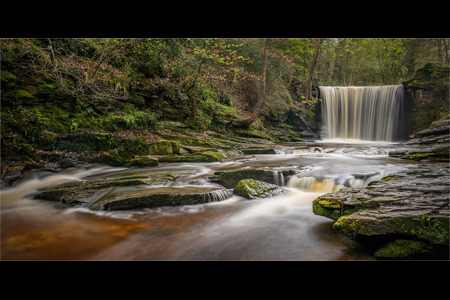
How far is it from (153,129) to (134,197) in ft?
19.5

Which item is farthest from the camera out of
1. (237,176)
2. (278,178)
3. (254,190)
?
(278,178)

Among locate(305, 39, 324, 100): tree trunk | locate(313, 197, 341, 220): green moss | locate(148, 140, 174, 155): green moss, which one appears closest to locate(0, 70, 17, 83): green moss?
locate(148, 140, 174, 155): green moss

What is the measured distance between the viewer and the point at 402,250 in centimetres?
260

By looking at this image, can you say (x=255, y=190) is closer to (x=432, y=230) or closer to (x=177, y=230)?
(x=177, y=230)

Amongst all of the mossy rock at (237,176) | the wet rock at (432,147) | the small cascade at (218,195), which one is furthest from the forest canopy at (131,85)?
the wet rock at (432,147)

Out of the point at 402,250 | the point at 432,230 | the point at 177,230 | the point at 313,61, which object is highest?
the point at 313,61

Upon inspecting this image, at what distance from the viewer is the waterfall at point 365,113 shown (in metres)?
17.0

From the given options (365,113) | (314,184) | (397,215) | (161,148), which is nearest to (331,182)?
(314,184)

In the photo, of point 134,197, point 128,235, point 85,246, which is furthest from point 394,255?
point 134,197

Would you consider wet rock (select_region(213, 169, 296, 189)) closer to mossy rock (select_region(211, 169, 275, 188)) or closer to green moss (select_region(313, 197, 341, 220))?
mossy rock (select_region(211, 169, 275, 188))

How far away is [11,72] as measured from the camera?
6.84 m

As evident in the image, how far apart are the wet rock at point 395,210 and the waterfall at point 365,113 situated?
50.7ft

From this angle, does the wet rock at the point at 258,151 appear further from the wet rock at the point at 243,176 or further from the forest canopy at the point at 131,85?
the wet rock at the point at 243,176

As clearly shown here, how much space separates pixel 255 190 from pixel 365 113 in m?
17.1
